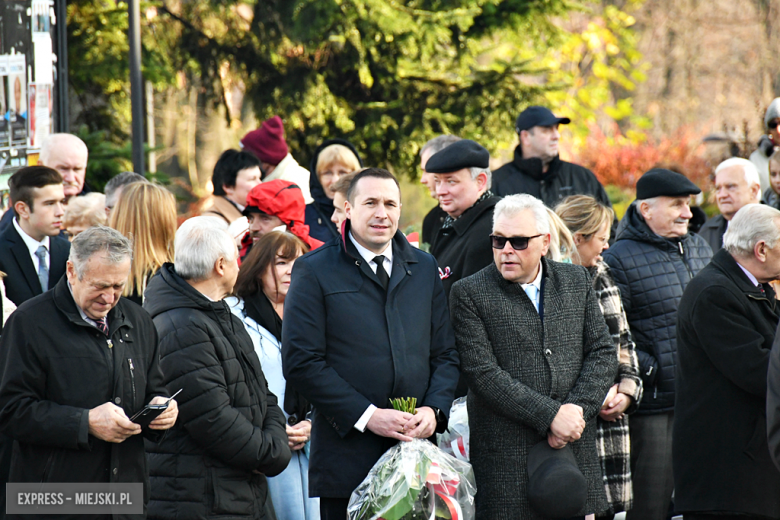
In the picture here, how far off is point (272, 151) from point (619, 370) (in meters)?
4.00

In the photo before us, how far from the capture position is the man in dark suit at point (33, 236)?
5.23 metres

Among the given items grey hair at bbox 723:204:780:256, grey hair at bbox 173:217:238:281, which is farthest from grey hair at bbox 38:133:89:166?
grey hair at bbox 723:204:780:256

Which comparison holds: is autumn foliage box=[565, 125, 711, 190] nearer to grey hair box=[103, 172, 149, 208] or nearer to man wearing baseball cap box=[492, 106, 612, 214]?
man wearing baseball cap box=[492, 106, 612, 214]

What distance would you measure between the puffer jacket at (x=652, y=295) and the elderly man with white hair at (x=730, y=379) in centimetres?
77

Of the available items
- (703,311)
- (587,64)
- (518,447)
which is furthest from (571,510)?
(587,64)

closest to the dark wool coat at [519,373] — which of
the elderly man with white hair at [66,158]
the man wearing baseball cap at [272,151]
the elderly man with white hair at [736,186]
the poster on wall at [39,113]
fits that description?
the elderly man with white hair at [736,186]

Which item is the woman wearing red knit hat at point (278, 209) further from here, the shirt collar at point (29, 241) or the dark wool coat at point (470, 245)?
the shirt collar at point (29, 241)

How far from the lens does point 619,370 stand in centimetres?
508

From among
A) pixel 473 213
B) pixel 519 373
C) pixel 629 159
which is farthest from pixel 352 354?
pixel 629 159

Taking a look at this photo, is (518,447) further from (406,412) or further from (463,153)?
(463,153)

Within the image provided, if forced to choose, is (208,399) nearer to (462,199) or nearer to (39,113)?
(462,199)

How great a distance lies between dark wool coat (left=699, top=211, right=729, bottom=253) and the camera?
7227 mm

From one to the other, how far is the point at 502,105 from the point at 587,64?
39.4 ft

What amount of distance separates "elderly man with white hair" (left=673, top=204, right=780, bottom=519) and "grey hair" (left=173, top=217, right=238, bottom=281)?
2.34m
